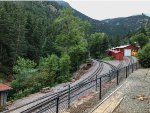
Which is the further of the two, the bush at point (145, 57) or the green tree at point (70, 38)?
the green tree at point (70, 38)

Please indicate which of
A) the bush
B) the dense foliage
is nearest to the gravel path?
the dense foliage

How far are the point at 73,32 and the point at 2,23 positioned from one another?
15.7 metres

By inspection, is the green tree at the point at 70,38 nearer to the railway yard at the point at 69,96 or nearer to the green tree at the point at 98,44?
the railway yard at the point at 69,96

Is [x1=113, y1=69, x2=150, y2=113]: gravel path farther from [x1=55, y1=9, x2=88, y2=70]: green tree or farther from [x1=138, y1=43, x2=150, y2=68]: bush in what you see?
[x1=55, y1=9, x2=88, y2=70]: green tree

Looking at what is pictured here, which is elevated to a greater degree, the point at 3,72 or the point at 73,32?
the point at 73,32

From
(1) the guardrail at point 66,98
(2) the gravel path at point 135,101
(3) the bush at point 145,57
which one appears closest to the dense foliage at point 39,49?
(3) the bush at point 145,57

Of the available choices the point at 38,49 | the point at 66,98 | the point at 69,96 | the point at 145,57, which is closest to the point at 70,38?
the point at 145,57

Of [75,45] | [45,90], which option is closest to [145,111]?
[45,90]

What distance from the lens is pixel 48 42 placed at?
271 ft

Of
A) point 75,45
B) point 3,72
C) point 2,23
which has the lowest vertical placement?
point 3,72

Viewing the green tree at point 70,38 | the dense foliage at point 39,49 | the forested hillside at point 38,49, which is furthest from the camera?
the green tree at point 70,38

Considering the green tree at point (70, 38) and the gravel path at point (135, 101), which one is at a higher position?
the green tree at point (70, 38)

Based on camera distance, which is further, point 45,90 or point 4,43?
point 4,43

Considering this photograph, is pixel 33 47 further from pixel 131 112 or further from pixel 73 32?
pixel 131 112
